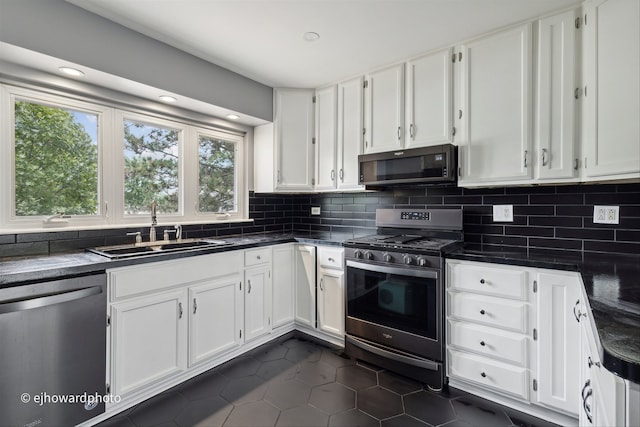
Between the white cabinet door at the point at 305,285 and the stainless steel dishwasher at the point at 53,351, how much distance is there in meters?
1.54

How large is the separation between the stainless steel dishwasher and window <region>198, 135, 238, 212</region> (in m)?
1.41

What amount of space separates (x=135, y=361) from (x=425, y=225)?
2.26 meters

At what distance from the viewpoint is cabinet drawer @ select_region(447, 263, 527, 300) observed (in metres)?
1.75

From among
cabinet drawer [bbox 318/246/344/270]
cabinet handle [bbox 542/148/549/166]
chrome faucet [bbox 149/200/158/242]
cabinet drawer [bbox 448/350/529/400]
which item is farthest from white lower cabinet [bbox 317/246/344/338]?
cabinet handle [bbox 542/148/549/166]

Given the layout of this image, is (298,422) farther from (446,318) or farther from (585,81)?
(585,81)

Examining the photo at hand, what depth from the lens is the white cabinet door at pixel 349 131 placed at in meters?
2.73

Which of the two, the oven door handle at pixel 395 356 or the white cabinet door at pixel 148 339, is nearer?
the white cabinet door at pixel 148 339

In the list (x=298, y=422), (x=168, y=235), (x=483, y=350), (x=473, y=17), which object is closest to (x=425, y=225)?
(x=483, y=350)

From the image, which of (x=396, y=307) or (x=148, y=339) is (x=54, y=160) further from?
(x=396, y=307)

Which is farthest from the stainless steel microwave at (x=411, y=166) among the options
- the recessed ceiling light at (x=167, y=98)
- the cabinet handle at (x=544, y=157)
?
the recessed ceiling light at (x=167, y=98)

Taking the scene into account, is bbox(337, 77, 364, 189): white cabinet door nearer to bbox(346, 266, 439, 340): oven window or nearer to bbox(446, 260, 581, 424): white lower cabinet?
bbox(346, 266, 439, 340): oven window

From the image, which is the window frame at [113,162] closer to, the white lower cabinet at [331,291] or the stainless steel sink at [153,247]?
the stainless steel sink at [153,247]

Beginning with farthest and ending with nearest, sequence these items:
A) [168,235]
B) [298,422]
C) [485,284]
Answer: [168,235], [485,284], [298,422]

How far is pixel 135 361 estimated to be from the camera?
1.79m
